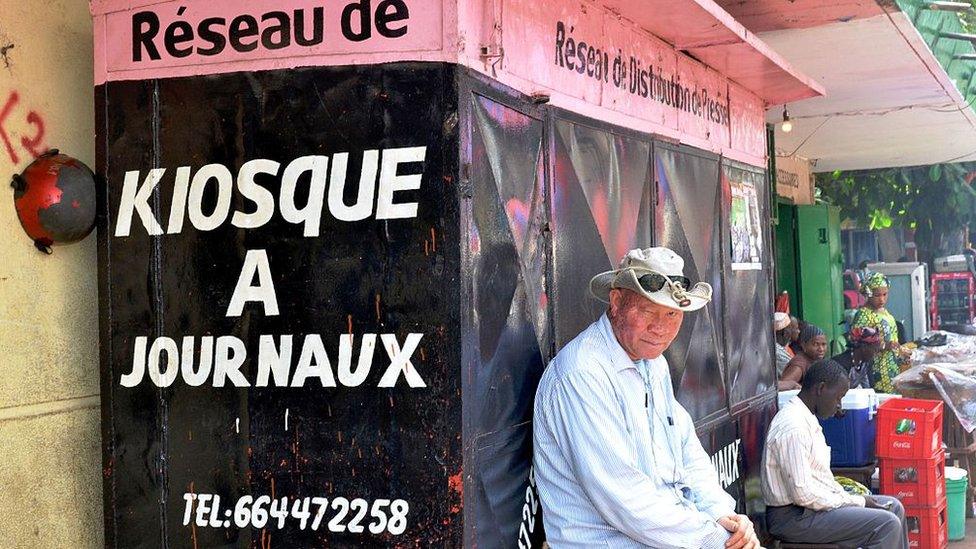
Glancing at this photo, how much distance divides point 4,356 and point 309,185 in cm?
111

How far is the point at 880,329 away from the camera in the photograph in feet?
32.0

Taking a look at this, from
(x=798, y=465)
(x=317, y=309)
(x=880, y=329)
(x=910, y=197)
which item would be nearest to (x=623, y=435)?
(x=317, y=309)

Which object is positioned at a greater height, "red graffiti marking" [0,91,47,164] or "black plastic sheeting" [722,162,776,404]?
"red graffiti marking" [0,91,47,164]

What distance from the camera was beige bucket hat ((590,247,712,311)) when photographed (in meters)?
3.62

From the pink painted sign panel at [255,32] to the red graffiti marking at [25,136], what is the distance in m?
0.29

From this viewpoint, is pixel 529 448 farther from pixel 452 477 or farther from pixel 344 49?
pixel 344 49

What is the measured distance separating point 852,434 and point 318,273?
16.4ft

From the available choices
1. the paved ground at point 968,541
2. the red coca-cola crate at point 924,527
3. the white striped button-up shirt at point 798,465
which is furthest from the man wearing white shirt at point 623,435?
the paved ground at point 968,541

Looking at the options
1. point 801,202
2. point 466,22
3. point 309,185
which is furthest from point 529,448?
point 801,202

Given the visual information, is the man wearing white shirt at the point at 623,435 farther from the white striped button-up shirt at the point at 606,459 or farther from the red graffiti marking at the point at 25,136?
the red graffiti marking at the point at 25,136

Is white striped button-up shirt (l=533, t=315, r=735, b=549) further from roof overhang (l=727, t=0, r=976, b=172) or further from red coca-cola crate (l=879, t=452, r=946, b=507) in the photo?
red coca-cola crate (l=879, t=452, r=946, b=507)

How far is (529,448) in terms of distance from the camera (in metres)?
3.80

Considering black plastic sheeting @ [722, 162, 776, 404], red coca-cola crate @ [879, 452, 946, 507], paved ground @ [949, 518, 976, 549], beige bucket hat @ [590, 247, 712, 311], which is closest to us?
beige bucket hat @ [590, 247, 712, 311]

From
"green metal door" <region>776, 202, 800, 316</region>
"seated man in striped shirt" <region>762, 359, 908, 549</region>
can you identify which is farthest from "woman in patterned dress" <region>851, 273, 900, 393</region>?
"seated man in striped shirt" <region>762, 359, 908, 549</region>
